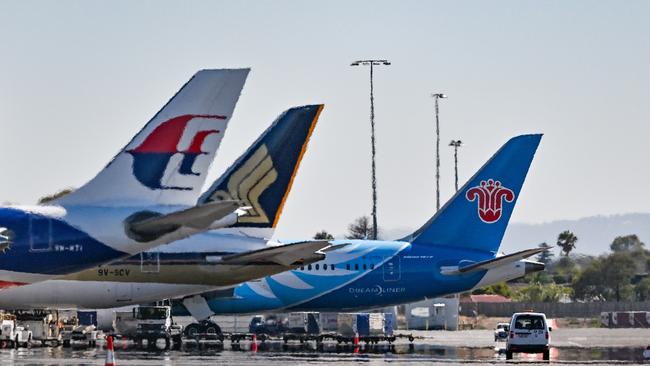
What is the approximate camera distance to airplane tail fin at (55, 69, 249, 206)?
35.4 m

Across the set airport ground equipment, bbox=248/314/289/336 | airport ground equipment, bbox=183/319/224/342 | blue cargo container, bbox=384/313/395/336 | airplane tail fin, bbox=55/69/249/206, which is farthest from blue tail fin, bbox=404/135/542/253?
airplane tail fin, bbox=55/69/249/206

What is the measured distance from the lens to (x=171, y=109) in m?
35.6

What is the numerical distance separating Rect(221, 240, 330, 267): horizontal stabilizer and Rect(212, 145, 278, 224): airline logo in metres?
2.20

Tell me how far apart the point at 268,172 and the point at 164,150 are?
1403cm

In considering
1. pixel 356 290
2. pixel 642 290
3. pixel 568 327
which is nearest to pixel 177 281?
pixel 356 290

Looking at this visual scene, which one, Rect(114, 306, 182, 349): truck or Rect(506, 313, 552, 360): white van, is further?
Rect(114, 306, 182, 349): truck

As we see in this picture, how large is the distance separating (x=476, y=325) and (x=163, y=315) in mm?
46875

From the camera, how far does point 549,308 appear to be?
115 m

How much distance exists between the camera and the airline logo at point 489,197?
59.8 metres

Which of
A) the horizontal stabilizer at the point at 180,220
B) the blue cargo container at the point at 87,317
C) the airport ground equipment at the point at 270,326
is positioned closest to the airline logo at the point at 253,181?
the horizontal stabilizer at the point at 180,220

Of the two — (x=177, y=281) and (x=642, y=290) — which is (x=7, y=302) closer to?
(x=177, y=281)

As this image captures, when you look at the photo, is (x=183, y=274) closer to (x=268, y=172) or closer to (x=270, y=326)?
(x=268, y=172)

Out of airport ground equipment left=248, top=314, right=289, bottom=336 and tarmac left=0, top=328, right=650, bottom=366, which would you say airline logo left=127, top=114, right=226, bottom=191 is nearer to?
tarmac left=0, top=328, right=650, bottom=366

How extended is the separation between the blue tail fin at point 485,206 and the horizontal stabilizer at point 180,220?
999 inches
